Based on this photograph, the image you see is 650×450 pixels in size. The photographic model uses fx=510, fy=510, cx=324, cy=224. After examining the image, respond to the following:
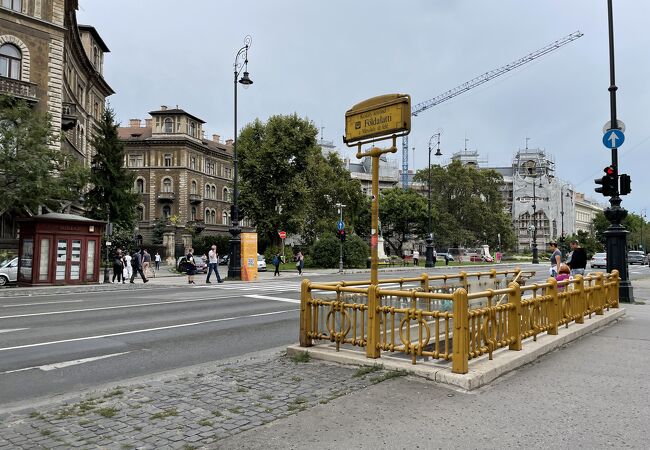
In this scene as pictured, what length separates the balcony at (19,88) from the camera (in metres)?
31.9

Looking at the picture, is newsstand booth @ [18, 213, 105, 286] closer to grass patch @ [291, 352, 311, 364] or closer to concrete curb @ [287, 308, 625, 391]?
concrete curb @ [287, 308, 625, 391]

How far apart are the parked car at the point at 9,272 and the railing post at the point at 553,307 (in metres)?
23.8

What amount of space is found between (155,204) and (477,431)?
A: 2887 inches

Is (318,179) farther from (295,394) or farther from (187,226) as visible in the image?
(295,394)

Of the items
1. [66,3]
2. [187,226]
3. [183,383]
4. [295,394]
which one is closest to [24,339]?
[183,383]

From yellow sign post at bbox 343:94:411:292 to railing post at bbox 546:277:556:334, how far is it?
328 cm

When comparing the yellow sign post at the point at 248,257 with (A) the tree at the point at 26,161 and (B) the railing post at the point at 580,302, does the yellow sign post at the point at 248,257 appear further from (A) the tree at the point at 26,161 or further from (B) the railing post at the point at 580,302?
(B) the railing post at the point at 580,302

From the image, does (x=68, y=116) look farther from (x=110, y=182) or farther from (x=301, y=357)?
(x=301, y=357)

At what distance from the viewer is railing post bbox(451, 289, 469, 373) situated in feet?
18.5

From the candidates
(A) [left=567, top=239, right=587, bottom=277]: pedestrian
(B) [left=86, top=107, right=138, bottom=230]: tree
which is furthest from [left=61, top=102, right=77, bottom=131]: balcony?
(A) [left=567, top=239, right=587, bottom=277]: pedestrian

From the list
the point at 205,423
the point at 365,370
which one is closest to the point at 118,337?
the point at 365,370

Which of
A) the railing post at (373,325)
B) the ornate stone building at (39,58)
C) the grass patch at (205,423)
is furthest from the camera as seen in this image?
the ornate stone building at (39,58)

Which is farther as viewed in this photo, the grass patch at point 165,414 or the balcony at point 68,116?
the balcony at point 68,116

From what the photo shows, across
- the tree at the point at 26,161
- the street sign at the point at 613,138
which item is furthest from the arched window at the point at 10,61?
the street sign at the point at 613,138
